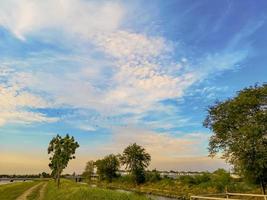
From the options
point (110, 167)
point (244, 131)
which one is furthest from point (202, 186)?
point (110, 167)

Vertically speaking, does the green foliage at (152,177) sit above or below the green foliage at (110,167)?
below

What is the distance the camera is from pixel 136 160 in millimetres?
115500

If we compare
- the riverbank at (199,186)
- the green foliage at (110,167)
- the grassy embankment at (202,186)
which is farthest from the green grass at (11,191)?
the green foliage at (110,167)

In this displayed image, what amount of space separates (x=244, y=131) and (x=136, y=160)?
75.6m

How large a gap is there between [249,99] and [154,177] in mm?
72412

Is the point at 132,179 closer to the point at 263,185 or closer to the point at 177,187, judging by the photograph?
the point at 177,187

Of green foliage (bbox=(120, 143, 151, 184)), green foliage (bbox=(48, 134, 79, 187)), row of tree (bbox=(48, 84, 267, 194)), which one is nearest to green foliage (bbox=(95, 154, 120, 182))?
green foliage (bbox=(120, 143, 151, 184))

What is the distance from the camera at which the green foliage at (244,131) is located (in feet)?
140

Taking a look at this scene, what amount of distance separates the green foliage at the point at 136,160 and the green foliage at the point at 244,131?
221ft

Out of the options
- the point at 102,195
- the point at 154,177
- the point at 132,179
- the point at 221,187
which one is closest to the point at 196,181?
the point at 221,187

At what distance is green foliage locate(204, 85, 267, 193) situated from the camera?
42.6m

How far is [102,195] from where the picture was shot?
131ft

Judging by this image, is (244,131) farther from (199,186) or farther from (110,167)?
(110,167)

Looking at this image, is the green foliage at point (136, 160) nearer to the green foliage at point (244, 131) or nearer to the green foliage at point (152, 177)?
the green foliage at point (152, 177)
